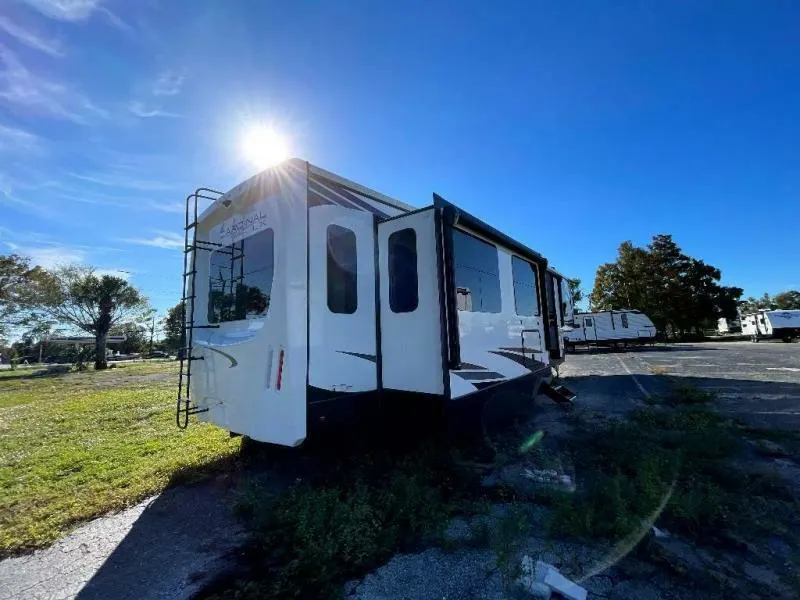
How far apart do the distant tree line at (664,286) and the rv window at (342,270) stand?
45.8m

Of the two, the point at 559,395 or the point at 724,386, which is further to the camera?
the point at 724,386

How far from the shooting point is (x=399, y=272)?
14.6 ft

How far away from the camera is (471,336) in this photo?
4.64m

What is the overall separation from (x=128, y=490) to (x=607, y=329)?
28556 millimetres

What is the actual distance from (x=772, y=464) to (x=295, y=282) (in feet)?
18.5

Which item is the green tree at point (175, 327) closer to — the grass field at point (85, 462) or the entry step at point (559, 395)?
the grass field at point (85, 462)

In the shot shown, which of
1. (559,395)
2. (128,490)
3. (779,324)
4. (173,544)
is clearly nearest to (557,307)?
(559,395)

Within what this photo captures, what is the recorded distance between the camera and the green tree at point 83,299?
104 ft

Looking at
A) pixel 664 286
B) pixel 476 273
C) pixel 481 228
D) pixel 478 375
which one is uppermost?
pixel 664 286

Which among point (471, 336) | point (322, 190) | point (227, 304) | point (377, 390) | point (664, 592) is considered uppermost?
point (322, 190)

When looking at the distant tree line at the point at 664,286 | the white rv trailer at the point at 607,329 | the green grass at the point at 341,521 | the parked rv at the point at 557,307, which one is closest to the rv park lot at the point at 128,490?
the green grass at the point at 341,521

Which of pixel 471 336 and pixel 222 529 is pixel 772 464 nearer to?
pixel 471 336

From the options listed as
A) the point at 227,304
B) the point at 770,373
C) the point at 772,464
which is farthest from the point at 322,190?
the point at 770,373

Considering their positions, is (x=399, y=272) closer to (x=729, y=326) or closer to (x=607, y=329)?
(x=607, y=329)
